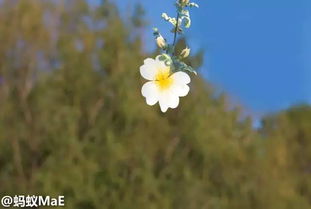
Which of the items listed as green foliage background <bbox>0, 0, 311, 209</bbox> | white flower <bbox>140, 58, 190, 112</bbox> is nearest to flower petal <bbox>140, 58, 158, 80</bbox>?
white flower <bbox>140, 58, 190, 112</bbox>

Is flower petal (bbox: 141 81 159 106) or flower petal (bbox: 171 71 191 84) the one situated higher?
flower petal (bbox: 171 71 191 84)

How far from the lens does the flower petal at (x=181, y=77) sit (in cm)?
52

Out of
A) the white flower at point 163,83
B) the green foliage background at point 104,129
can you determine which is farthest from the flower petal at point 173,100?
the green foliage background at point 104,129

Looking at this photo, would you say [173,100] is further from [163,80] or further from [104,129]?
[104,129]

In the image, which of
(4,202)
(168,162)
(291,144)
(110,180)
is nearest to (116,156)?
(110,180)

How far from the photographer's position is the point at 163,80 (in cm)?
54

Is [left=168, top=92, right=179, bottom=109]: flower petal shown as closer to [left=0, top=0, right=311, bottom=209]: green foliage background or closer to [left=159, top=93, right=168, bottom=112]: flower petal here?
[left=159, top=93, right=168, bottom=112]: flower petal

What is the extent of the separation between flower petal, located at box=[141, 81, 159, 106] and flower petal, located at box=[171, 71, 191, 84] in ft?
0.06

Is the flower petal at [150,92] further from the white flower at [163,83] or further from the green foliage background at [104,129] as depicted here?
the green foliage background at [104,129]

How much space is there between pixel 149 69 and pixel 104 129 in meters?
3.38

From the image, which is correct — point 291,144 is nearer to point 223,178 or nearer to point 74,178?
point 223,178

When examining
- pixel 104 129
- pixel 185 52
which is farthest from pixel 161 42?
pixel 104 129

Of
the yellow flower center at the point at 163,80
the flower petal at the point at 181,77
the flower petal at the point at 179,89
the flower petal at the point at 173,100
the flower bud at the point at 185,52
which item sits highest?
the flower bud at the point at 185,52

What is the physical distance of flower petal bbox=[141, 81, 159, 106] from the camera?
1.67ft
